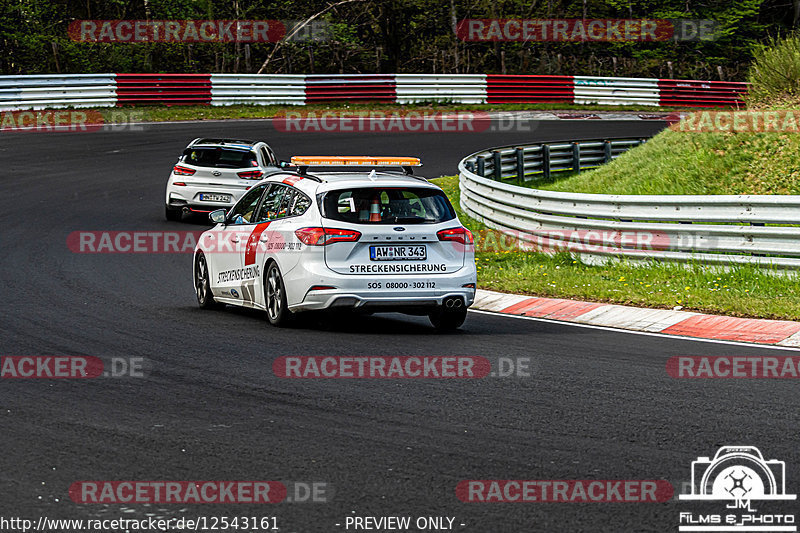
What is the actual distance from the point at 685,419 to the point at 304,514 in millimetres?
2945

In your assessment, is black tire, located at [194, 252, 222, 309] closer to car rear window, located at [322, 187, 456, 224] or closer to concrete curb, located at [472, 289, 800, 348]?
car rear window, located at [322, 187, 456, 224]

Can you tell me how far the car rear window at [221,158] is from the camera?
69.6ft

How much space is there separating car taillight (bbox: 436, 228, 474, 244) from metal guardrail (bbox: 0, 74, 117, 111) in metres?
26.3

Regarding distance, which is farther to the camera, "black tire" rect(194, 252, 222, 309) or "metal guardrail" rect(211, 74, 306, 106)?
"metal guardrail" rect(211, 74, 306, 106)

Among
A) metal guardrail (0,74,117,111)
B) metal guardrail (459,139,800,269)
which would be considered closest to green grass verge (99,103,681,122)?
metal guardrail (0,74,117,111)

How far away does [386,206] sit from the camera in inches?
436

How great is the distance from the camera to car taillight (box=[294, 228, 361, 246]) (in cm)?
1080

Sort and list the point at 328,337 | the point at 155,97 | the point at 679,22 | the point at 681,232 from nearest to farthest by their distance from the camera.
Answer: the point at 328,337 → the point at 681,232 → the point at 155,97 → the point at 679,22

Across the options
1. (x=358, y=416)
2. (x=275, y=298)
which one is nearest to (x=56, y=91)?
(x=275, y=298)

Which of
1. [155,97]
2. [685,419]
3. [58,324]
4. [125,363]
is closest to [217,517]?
[685,419]

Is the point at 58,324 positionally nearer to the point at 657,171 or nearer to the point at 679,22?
the point at 657,171

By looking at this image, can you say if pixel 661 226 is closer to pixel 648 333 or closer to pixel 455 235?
pixel 648 333

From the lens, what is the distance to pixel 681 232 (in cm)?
1442

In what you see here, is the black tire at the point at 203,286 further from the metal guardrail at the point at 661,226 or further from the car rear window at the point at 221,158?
the car rear window at the point at 221,158
